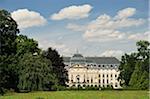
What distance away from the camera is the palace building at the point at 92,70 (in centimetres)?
12980

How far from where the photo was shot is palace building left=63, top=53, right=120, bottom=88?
12980 centimetres

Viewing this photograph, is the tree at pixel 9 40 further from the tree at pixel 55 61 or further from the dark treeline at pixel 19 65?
the tree at pixel 55 61

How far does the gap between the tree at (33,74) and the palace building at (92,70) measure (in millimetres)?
78070

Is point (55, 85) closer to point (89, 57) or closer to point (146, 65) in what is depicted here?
point (146, 65)

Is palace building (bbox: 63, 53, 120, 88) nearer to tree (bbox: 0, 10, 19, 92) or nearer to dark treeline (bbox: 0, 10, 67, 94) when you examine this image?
dark treeline (bbox: 0, 10, 67, 94)

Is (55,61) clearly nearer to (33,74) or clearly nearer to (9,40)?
(33,74)

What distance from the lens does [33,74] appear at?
49219mm

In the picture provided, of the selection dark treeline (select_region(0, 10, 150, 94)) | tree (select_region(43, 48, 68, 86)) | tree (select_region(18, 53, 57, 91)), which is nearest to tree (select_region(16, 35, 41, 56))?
dark treeline (select_region(0, 10, 150, 94))

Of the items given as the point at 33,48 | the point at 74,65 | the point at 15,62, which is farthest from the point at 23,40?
the point at 74,65

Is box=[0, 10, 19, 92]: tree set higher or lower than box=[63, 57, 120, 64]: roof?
lower

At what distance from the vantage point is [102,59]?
13612 centimetres

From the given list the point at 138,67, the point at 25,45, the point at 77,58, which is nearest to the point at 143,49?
the point at 138,67

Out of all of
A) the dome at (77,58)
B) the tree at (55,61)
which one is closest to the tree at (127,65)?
the tree at (55,61)

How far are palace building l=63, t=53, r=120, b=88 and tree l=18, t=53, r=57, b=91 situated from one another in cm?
7807
